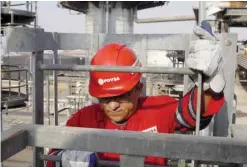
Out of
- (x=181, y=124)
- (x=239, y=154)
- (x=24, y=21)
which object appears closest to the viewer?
(x=239, y=154)

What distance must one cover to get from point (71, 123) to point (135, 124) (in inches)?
17.0

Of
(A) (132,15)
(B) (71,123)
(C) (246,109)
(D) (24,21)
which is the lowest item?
(C) (246,109)

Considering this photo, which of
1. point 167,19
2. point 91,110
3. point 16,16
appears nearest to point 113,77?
point 91,110

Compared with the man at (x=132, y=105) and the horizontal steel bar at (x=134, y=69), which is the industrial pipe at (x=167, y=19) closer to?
the man at (x=132, y=105)

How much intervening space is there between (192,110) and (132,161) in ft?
3.57

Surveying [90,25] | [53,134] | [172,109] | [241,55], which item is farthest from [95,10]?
[53,134]

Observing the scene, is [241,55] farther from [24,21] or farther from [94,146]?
[94,146]

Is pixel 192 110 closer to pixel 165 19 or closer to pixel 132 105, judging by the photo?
pixel 132 105

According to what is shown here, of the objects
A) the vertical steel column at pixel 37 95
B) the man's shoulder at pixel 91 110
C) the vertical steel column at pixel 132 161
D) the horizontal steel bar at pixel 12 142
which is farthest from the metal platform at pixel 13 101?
the vertical steel column at pixel 132 161

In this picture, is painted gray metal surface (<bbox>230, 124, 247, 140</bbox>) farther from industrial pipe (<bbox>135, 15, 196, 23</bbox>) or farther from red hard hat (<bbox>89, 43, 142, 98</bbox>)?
industrial pipe (<bbox>135, 15, 196, 23</bbox>)

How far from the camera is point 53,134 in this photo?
3.73 ft

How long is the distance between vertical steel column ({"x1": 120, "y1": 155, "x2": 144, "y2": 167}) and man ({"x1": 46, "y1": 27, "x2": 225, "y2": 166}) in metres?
0.84

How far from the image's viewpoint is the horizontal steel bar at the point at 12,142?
1.06m

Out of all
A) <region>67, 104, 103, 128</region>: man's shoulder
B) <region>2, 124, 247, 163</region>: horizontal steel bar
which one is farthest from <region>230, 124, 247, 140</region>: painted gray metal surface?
<region>67, 104, 103, 128</region>: man's shoulder
